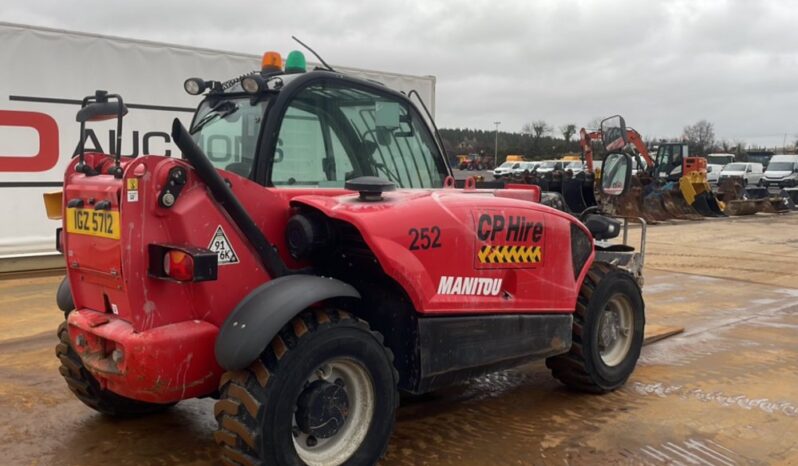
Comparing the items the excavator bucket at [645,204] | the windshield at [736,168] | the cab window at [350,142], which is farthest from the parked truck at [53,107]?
the windshield at [736,168]

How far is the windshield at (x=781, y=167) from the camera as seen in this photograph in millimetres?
37500

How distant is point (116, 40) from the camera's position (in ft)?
33.5

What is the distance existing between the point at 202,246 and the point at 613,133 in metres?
3.32

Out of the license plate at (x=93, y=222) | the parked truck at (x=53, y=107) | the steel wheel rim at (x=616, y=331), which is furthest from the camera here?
the parked truck at (x=53, y=107)

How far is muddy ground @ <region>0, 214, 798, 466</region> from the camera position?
3.72 m

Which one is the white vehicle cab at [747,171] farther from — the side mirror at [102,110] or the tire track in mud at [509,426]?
the side mirror at [102,110]

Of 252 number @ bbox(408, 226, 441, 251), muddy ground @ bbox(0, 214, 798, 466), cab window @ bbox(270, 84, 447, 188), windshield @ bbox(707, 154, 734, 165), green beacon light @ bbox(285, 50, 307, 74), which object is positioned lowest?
muddy ground @ bbox(0, 214, 798, 466)

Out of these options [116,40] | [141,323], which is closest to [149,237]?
[141,323]

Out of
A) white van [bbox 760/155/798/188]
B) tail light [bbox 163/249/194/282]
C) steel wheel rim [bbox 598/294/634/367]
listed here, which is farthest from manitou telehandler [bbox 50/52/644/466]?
white van [bbox 760/155/798/188]

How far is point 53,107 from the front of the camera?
9.76 m

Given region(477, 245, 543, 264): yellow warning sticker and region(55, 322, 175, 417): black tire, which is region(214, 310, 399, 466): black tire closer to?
region(477, 245, 543, 264): yellow warning sticker

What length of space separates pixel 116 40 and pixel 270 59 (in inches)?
287

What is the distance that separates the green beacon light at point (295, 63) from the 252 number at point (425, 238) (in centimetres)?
121

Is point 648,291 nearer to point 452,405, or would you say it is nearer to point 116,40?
point 452,405
